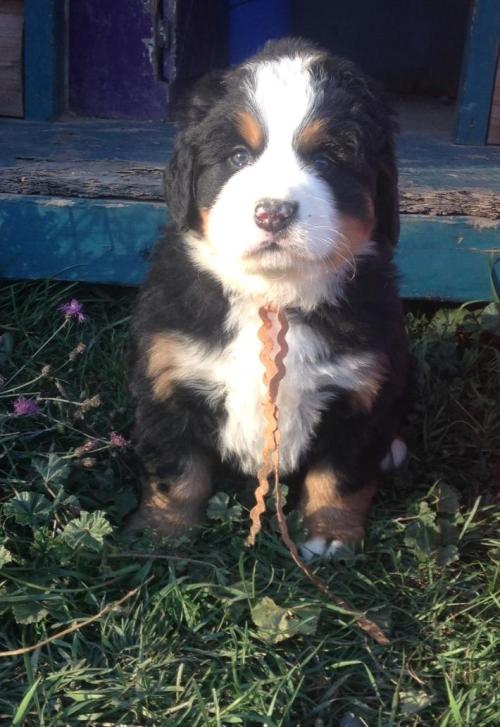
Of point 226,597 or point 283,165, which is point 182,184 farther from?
point 226,597

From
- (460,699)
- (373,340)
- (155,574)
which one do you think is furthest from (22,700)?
(373,340)

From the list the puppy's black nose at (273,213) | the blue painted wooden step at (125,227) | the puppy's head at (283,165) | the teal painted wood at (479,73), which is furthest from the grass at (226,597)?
the teal painted wood at (479,73)

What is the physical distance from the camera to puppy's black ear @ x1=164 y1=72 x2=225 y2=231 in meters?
2.28

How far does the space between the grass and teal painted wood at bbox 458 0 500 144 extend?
63.4 inches

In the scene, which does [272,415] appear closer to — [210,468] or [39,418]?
[210,468]

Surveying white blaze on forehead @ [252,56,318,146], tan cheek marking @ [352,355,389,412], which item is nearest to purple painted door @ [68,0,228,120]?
white blaze on forehead @ [252,56,318,146]

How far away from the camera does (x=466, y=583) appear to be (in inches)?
101

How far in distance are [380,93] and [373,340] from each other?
629mm

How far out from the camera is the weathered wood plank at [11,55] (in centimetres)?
414

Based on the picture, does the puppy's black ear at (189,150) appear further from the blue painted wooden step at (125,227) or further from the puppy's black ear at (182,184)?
the blue painted wooden step at (125,227)

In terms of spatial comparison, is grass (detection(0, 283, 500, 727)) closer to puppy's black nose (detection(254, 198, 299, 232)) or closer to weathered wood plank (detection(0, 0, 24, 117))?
puppy's black nose (detection(254, 198, 299, 232))

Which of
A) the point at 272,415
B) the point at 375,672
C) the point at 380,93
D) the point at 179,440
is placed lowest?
the point at 375,672

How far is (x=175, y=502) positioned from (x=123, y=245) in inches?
44.4

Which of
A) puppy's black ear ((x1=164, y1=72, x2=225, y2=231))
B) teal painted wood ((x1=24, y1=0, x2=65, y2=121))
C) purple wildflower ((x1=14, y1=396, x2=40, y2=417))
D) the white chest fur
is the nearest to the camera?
puppy's black ear ((x1=164, y1=72, x2=225, y2=231))
